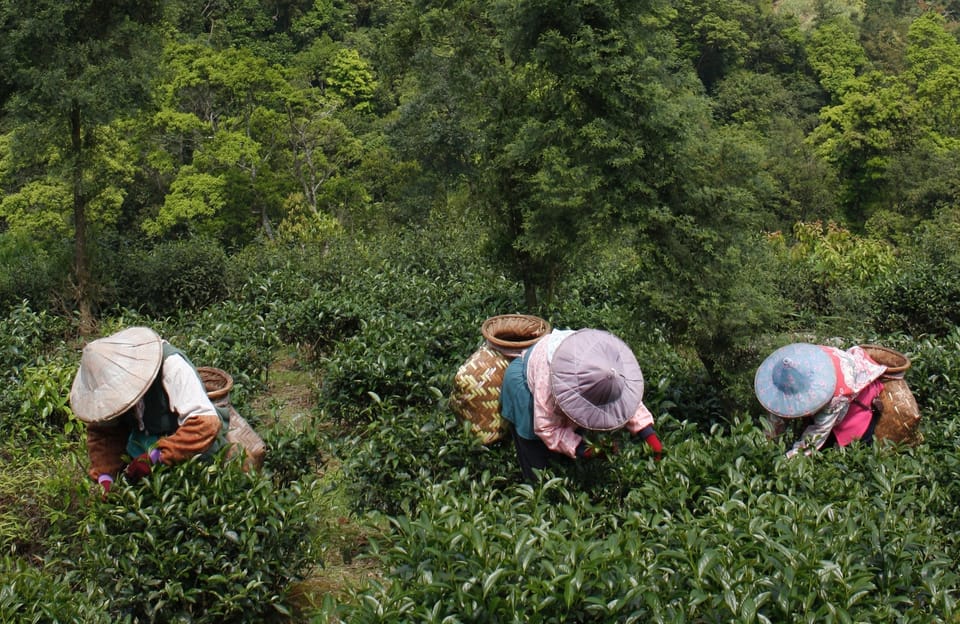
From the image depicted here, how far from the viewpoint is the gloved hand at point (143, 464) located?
3285mm

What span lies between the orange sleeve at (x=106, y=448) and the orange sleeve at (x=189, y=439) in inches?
13.0

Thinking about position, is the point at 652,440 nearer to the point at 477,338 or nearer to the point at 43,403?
the point at 477,338

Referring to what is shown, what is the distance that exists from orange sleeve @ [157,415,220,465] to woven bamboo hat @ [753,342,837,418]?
101 inches

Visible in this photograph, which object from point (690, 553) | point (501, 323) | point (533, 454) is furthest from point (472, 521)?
point (501, 323)

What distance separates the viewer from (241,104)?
2188 centimetres

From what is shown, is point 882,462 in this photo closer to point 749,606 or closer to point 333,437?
point 749,606

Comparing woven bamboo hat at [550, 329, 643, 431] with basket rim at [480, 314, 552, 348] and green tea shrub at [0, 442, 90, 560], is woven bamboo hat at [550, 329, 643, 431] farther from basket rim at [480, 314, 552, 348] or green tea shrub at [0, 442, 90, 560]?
green tea shrub at [0, 442, 90, 560]

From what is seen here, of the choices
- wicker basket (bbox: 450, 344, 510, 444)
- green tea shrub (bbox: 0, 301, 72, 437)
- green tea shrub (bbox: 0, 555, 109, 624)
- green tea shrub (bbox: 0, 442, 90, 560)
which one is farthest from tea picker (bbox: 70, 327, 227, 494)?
green tea shrub (bbox: 0, 301, 72, 437)

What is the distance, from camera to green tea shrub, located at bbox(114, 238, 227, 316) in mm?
9102

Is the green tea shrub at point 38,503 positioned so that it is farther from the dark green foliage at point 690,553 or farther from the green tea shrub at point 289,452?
the dark green foliage at point 690,553

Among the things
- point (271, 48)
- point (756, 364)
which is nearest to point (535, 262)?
point (756, 364)

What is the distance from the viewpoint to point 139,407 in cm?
346

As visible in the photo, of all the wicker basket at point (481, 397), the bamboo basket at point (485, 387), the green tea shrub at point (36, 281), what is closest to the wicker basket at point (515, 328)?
the bamboo basket at point (485, 387)

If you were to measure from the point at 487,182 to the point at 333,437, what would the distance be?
2.67 meters
